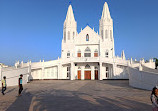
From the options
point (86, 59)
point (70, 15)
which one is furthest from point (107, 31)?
point (70, 15)

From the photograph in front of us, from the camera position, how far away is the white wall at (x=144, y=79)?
13859 millimetres

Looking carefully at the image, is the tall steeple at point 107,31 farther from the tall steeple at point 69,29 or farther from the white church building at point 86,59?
the tall steeple at point 69,29

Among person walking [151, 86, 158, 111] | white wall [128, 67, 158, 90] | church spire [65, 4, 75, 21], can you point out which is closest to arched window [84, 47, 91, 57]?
church spire [65, 4, 75, 21]

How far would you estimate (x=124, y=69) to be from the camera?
31.7 meters

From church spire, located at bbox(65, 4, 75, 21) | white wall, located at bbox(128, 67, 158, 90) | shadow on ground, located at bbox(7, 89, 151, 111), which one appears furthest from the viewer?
church spire, located at bbox(65, 4, 75, 21)

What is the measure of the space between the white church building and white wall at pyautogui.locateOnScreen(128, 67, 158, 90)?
13.8 meters

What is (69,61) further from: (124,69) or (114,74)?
(124,69)

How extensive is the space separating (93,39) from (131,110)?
2900cm

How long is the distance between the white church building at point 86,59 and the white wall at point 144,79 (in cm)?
1376

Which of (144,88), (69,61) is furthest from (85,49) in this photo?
Answer: (144,88)

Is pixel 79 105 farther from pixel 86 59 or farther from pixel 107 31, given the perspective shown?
pixel 107 31

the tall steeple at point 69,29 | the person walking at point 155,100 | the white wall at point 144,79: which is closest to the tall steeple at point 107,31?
the tall steeple at point 69,29

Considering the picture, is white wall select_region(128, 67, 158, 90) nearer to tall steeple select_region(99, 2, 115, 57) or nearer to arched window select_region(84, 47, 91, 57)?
tall steeple select_region(99, 2, 115, 57)

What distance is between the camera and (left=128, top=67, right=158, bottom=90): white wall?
13859 millimetres
